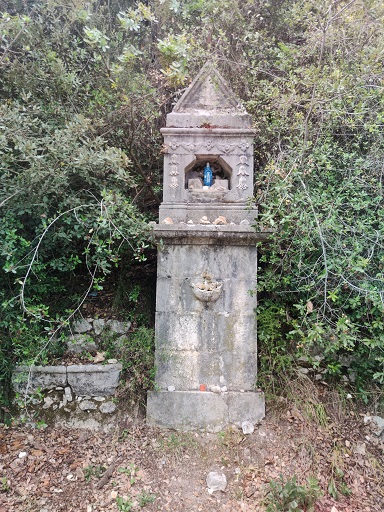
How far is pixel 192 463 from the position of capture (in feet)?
10.5

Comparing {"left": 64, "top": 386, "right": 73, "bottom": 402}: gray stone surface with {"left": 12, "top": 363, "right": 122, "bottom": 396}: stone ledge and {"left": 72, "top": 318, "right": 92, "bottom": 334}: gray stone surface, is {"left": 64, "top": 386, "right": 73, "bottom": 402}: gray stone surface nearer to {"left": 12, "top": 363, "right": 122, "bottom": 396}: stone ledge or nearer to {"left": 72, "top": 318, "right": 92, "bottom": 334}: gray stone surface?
{"left": 12, "top": 363, "right": 122, "bottom": 396}: stone ledge

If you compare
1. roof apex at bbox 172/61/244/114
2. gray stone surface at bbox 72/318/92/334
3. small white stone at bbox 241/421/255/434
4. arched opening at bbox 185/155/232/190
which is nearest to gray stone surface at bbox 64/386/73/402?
gray stone surface at bbox 72/318/92/334

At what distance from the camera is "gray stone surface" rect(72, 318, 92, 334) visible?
3.95 m

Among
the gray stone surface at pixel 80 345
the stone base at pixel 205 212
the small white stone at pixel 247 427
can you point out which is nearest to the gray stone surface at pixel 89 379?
the gray stone surface at pixel 80 345

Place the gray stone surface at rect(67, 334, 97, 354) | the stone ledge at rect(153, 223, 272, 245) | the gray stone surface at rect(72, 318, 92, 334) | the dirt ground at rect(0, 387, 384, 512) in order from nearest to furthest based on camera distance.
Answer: the dirt ground at rect(0, 387, 384, 512) → the stone ledge at rect(153, 223, 272, 245) → the gray stone surface at rect(67, 334, 97, 354) → the gray stone surface at rect(72, 318, 92, 334)

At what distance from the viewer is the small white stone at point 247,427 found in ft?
11.2

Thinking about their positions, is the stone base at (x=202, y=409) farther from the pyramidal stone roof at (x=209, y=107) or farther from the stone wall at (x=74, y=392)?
the pyramidal stone roof at (x=209, y=107)

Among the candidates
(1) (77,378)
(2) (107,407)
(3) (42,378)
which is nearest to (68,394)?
(1) (77,378)

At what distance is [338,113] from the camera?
12.9 ft

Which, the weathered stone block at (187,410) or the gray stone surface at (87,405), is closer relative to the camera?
the weathered stone block at (187,410)

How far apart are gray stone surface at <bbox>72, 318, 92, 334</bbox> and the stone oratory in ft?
2.93

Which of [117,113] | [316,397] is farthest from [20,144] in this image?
[316,397]

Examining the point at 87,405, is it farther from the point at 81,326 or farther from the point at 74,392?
the point at 81,326

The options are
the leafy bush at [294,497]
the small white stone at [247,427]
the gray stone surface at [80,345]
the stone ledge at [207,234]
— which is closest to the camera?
the leafy bush at [294,497]
